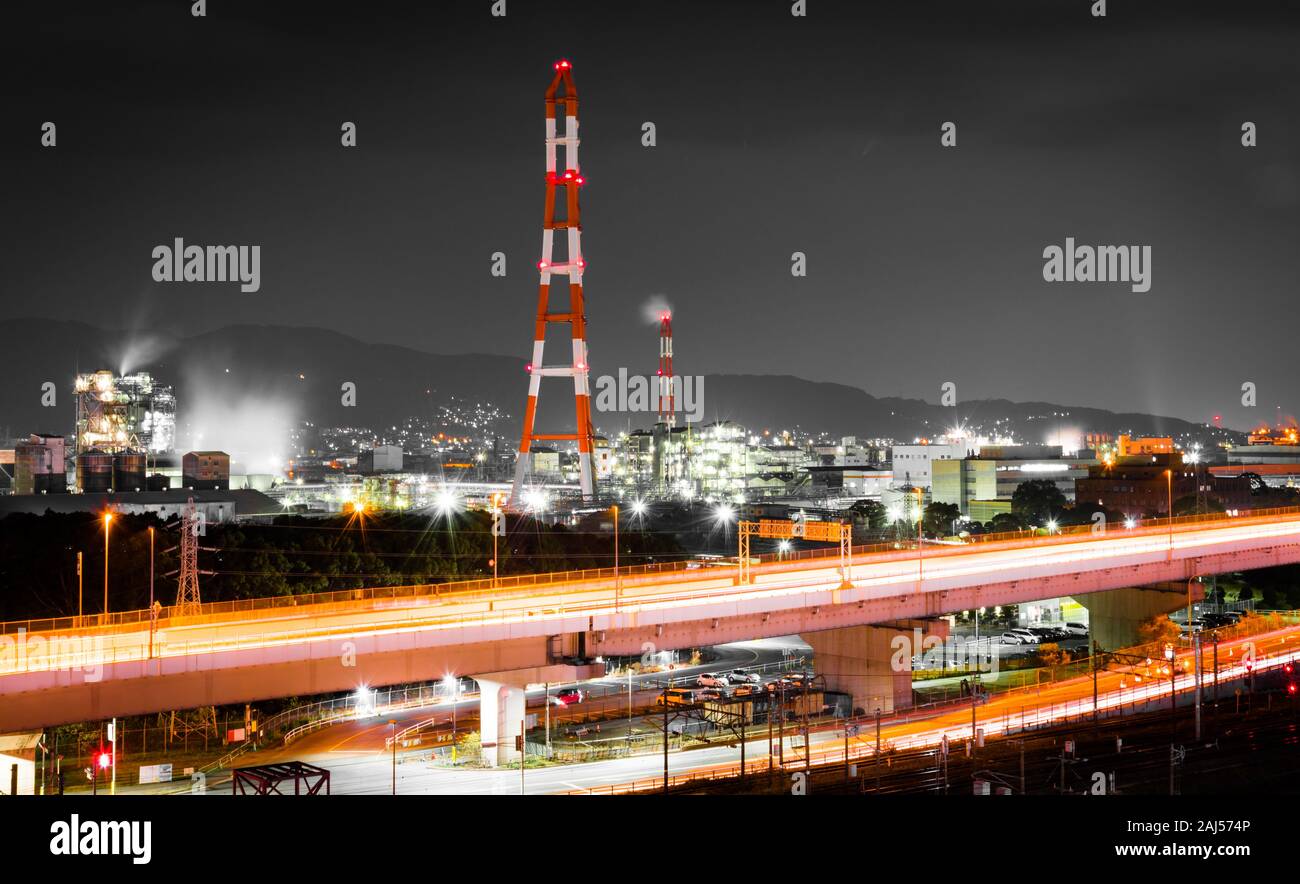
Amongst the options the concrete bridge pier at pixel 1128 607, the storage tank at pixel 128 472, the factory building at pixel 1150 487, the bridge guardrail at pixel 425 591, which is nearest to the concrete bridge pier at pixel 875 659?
the bridge guardrail at pixel 425 591

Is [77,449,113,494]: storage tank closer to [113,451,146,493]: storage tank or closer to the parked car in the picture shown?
[113,451,146,493]: storage tank

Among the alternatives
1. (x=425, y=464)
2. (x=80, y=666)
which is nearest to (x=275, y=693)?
(x=80, y=666)

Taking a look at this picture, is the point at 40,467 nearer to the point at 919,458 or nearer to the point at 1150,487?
the point at 1150,487

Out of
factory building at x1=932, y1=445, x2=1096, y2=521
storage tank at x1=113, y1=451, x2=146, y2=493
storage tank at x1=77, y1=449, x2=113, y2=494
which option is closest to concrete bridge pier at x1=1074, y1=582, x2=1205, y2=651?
factory building at x1=932, y1=445, x2=1096, y2=521

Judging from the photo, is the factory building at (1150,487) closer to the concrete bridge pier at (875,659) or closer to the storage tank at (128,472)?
the concrete bridge pier at (875,659)

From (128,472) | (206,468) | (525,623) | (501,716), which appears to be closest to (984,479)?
(206,468)
